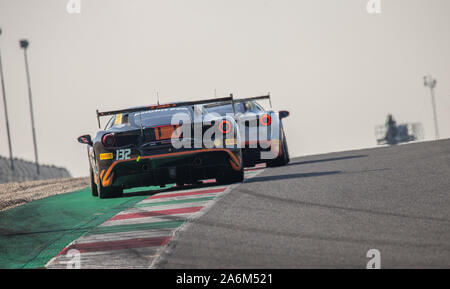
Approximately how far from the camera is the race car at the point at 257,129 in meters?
12.3

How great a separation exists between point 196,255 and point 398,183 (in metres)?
4.85

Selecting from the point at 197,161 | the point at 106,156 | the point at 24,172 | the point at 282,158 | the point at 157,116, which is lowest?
the point at 24,172

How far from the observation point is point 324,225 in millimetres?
6734

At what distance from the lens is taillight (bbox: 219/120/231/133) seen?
31.1 ft

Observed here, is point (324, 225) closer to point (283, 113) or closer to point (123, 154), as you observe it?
point (123, 154)

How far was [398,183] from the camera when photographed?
31.9 ft

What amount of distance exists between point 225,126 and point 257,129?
2.88 metres

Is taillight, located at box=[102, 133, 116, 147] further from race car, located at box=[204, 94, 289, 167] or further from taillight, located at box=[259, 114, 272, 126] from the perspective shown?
taillight, located at box=[259, 114, 272, 126]

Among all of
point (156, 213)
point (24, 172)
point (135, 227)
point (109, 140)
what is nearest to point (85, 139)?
point (109, 140)

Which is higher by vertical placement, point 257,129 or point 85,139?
point 85,139

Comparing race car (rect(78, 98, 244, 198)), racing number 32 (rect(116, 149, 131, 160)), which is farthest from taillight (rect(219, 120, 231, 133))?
racing number 32 (rect(116, 149, 131, 160))

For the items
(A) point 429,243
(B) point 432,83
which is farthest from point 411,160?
A: (B) point 432,83
